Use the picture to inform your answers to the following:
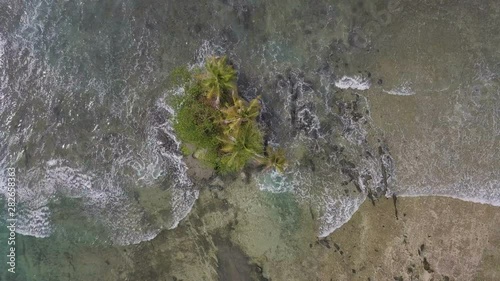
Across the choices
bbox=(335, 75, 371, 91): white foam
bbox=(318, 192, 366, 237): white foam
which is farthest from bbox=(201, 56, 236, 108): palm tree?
bbox=(318, 192, 366, 237): white foam

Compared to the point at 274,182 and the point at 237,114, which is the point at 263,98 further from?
the point at 274,182

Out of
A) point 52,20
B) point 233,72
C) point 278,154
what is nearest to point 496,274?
point 278,154

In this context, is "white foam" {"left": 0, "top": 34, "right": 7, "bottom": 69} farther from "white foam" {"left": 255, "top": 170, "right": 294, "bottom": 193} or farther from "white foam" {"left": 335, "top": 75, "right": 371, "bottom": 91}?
"white foam" {"left": 335, "top": 75, "right": 371, "bottom": 91}

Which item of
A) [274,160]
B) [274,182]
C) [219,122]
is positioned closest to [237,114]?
[219,122]

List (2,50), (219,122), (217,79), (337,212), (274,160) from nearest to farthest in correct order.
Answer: (217,79) < (219,122) < (274,160) < (337,212) < (2,50)

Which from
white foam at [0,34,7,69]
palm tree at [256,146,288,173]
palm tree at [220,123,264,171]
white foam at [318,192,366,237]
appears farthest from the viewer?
white foam at [0,34,7,69]

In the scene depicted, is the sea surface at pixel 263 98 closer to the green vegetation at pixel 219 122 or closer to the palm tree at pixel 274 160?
the palm tree at pixel 274 160

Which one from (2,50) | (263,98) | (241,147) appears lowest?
(241,147)
